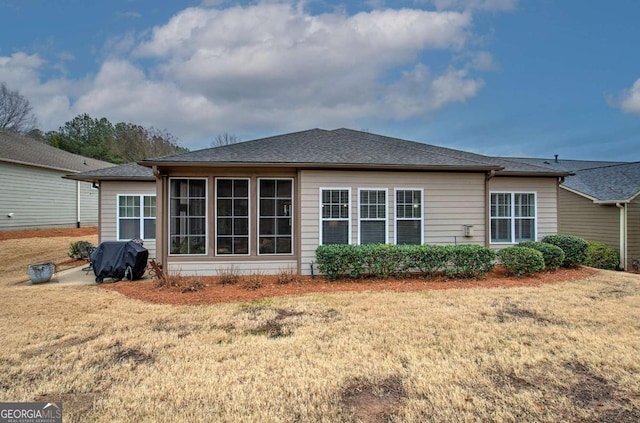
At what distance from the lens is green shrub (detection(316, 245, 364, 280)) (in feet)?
24.7

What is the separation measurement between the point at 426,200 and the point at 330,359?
5979mm

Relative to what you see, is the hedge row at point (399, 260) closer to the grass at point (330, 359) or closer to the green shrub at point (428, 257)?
the green shrub at point (428, 257)

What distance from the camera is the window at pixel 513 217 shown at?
9391mm

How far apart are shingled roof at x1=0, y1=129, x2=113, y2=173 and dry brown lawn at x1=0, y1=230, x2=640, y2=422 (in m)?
15.6

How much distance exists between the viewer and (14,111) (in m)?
32.9

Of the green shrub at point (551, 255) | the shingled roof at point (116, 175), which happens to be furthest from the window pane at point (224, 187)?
the green shrub at point (551, 255)

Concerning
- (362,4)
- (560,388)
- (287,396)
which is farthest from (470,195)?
(362,4)

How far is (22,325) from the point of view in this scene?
4863mm

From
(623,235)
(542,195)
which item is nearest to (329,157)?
(542,195)

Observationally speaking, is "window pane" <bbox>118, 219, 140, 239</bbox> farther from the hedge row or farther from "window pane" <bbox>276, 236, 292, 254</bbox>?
the hedge row

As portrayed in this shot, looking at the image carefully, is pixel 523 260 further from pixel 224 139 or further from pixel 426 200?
pixel 224 139

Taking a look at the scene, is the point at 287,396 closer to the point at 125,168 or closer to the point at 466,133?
the point at 125,168

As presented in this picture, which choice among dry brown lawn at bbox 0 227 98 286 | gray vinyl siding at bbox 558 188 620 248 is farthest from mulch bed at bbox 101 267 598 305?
gray vinyl siding at bbox 558 188 620 248

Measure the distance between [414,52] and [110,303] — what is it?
50.7 feet
